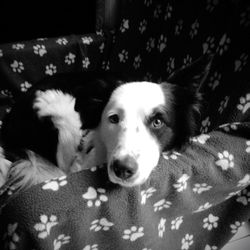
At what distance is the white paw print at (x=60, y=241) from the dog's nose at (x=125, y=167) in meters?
0.24

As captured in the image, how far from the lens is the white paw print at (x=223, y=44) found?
1057 millimetres

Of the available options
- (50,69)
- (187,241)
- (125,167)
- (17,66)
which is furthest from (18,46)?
(187,241)

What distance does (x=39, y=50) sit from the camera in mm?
1738

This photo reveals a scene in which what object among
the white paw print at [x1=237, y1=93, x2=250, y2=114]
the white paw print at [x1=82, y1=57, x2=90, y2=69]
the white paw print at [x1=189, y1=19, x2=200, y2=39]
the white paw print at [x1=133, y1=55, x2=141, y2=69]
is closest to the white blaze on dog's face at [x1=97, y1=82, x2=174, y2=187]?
the white paw print at [x1=237, y1=93, x2=250, y2=114]

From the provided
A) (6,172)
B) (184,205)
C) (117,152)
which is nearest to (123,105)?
(117,152)

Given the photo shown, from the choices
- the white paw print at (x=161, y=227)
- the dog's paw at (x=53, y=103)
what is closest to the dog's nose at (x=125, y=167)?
the white paw print at (x=161, y=227)

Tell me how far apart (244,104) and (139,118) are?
353 millimetres

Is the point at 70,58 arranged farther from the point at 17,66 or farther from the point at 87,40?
the point at 17,66

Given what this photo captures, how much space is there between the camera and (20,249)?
0.77m

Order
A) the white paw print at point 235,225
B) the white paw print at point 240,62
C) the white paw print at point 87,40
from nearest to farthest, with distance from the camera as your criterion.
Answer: the white paw print at point 240,62, the white paw print at point 235,225, the white paw print at point 87,40

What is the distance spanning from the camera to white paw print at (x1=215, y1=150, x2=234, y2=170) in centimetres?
94

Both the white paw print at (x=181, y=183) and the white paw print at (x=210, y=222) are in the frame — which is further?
the white paw print at (x=210, y=222)

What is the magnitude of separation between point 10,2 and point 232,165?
1.56m

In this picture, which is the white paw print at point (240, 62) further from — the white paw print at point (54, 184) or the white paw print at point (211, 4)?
the white paw print at point (54, 184)
